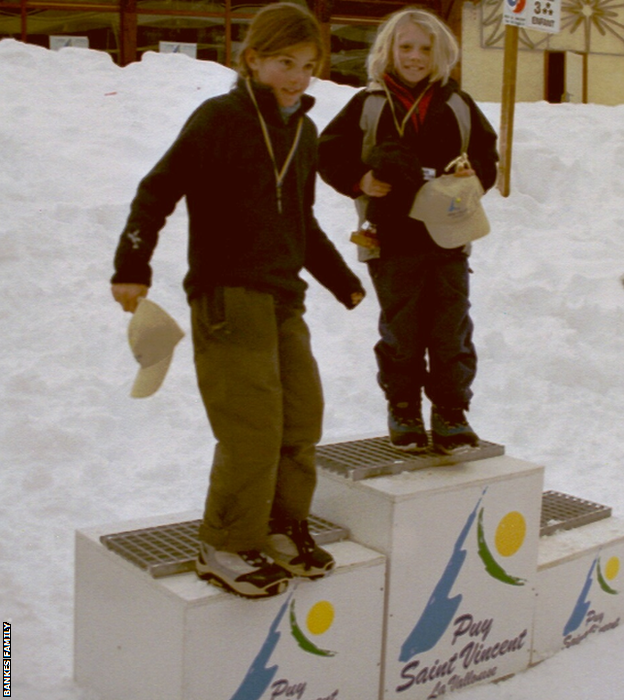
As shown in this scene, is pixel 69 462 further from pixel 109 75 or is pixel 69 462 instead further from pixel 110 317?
pixel 109 75

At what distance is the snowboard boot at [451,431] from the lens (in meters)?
3.29

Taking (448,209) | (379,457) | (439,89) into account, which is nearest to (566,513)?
(379,457)

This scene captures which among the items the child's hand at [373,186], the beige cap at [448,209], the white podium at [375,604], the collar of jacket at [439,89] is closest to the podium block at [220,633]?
the white podium at [375,604]

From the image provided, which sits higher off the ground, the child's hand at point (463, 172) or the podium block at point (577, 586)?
the child's hand at point (463, 172)

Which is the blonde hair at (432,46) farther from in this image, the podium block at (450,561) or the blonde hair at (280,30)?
the podium block at (450,561)

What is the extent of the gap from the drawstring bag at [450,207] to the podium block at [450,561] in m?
0.81

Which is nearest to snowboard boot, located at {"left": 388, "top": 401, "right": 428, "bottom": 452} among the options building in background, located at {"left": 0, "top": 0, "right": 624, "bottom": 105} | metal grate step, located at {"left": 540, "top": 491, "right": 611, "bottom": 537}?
metal grate step, located at {"left": 540, "top": 491, "right": 611, "bottom": 537}

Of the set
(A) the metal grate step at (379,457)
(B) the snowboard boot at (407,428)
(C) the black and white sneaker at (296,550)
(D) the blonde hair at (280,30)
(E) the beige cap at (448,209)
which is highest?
(D) the blonde hair at (280,30)

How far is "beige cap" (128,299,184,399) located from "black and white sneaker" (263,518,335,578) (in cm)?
58

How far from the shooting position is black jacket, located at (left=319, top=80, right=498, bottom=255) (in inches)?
124

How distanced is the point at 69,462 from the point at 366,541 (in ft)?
6.82

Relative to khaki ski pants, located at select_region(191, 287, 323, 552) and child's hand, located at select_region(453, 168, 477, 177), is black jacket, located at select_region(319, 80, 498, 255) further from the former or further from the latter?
khaki ski pants, located at select_region(191, 287, 323, 552)

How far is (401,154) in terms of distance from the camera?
313cm

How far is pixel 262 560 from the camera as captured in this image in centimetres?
259
